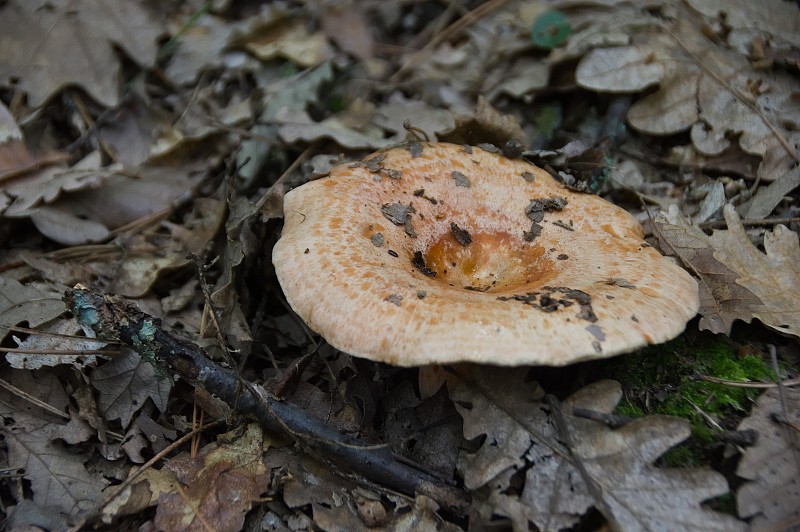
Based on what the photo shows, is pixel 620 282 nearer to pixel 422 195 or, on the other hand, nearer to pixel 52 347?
pixel 422 195

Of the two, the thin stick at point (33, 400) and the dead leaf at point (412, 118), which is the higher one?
the dead leaf at point (412, 118)

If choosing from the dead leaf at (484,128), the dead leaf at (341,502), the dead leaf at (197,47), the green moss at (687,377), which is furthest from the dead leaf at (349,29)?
the dead leaf at (341,502)

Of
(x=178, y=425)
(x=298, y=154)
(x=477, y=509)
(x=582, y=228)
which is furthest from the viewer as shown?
(x=298, y=154)

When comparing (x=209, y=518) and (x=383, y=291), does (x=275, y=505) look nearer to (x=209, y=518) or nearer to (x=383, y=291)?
(x=209, y=518)

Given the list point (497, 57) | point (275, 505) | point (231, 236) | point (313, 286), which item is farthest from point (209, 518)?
point (497, 57)

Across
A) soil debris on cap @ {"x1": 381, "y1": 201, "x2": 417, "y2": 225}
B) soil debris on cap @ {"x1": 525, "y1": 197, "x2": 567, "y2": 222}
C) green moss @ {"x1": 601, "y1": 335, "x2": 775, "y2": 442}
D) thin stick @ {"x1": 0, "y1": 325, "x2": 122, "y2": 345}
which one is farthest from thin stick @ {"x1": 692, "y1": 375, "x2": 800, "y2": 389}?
thin stick @ {"x1": 0, "y1": 325, "x2": 122, "y2": 345}

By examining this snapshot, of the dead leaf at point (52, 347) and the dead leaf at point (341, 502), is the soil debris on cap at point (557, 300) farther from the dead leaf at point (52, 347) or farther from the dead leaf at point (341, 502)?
the dead leaf at point (52, 347)

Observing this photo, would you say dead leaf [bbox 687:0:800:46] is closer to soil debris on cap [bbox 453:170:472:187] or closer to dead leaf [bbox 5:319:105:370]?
soil debris on cap [bbox 453:170:472:187]

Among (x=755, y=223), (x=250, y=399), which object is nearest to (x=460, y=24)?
(x=755, y=223)
